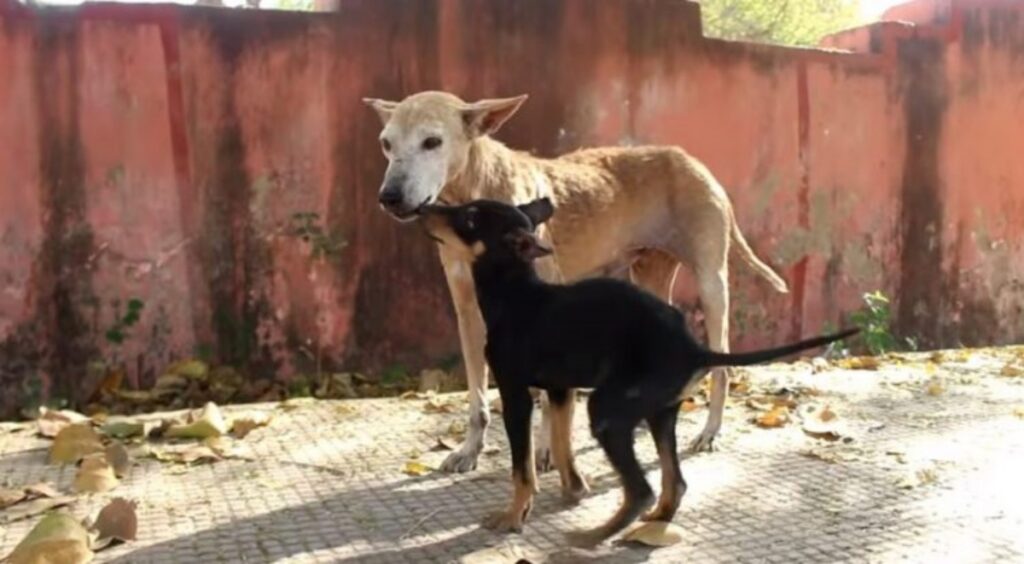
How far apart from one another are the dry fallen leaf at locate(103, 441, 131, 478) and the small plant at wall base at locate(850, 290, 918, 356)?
6.26m

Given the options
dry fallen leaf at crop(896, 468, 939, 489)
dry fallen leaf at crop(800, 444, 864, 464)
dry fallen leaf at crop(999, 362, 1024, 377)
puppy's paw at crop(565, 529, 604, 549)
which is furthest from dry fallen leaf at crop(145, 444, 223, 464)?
dry fallen leaf at crop(999, 362, 1024, 377)

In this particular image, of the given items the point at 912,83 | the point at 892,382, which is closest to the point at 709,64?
the point at 912,83

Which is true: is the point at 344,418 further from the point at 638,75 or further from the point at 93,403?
the point at 638,75

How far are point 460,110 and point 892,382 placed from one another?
3.54 m

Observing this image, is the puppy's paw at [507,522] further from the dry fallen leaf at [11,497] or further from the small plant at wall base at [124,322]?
the small plant at wall base at [124,322]

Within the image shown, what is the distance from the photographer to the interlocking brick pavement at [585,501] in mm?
3145

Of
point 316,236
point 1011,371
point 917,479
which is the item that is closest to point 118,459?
point 316,236

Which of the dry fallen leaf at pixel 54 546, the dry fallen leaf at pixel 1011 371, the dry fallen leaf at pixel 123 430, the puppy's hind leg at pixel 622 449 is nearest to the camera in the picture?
the dry fallen leaf at pixel 54 546

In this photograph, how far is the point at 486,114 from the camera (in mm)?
4355

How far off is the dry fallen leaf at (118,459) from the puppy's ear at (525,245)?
6.60 feet

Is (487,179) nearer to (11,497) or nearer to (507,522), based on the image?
(507,522)

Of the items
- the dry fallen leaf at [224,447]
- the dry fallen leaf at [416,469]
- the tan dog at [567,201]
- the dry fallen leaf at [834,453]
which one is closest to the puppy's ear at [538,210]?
the tan dog at [567,201]

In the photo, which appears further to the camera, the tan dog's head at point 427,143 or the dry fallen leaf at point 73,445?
the dry fallen leaf at point 73,445

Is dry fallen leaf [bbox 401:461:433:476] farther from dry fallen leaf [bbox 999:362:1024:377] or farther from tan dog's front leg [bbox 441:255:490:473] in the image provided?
dry fallen leaf [bbox 999:362:1024:377]
